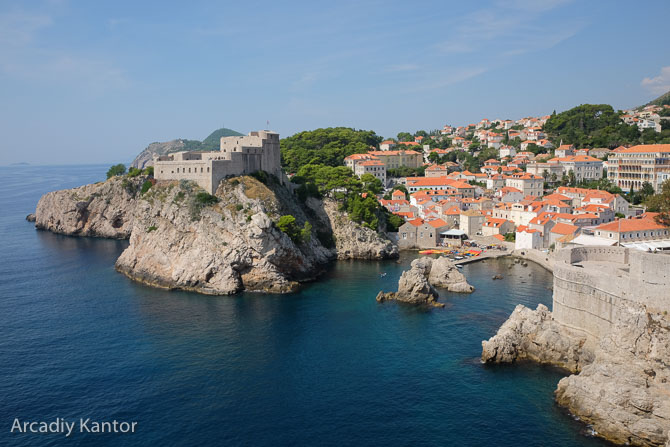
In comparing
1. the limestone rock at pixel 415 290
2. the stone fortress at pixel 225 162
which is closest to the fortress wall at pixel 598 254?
the limestone rock at pixel 415 290

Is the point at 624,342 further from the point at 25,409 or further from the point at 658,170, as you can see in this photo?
the point at 658,170

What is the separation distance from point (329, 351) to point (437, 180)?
2204 inches

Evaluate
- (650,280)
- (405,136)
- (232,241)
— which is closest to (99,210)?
(232,241)

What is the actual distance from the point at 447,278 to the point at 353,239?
48.5ft

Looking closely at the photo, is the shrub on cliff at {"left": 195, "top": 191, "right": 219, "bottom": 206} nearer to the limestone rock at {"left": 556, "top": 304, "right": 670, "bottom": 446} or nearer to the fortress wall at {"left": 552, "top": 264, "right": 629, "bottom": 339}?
the fortress wall at {"left": 552, "top": 264, "right": 629, "bottom": 339}

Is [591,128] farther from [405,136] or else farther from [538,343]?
[538,343]

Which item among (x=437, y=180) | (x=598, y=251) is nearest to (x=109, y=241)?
(x=437, y=180)

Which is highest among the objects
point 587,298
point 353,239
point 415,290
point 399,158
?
point 399,158

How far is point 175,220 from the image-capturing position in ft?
145

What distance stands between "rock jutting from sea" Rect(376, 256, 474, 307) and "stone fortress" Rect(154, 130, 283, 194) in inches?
774

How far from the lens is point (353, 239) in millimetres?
53688

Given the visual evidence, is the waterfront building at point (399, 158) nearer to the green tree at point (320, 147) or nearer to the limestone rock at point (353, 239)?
the green tree at point (320, 147)

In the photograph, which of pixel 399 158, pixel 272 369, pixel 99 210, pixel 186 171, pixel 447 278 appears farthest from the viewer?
pixel 399 158

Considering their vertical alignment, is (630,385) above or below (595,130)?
below
